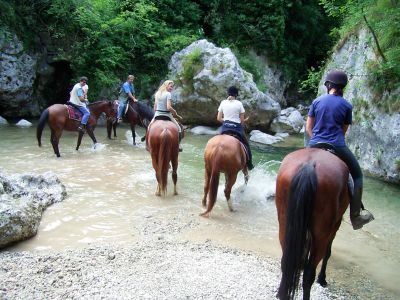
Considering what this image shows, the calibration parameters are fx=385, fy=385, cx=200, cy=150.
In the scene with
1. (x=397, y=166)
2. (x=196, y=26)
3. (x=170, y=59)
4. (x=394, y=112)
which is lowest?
(x=397, y=166)

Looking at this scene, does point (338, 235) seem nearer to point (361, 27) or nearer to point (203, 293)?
point (203, 293)

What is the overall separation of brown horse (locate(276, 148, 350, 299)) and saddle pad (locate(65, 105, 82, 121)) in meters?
9.17

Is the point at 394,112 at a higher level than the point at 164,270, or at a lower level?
higher

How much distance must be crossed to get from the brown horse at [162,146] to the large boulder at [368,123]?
539 centimetres

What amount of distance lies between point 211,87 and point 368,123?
24.2ft

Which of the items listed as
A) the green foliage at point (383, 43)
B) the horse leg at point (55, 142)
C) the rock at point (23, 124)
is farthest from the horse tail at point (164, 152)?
the rock at point (23, 124)

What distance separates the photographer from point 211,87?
16250mm

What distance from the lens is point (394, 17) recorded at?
930 cm

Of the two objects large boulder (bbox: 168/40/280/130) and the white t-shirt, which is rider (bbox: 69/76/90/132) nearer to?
large boulder (bbox: 168/40/280/130)

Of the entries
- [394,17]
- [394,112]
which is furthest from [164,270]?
[394,17]

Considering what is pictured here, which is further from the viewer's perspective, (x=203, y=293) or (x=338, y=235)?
(x=338, y=235)

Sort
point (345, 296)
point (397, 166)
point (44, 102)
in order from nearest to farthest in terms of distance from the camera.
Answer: point (345, 296) < point (397, 166) < point (44, 102)

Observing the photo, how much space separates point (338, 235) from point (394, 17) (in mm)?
5808

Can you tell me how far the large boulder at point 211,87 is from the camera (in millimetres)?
16219
